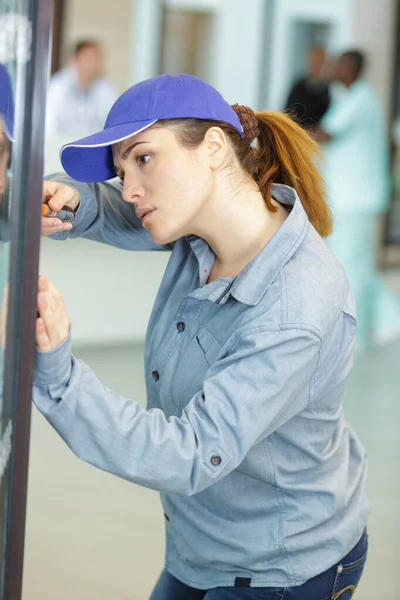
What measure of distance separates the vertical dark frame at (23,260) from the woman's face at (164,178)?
0.41 m

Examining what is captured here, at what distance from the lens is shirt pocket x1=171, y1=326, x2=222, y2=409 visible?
4.60ft

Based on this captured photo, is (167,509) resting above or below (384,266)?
above

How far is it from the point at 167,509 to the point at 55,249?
3228 mm

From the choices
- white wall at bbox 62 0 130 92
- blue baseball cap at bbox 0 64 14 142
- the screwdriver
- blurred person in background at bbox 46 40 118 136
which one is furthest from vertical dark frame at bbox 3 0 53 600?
white wall at bbox 62 0 130 92

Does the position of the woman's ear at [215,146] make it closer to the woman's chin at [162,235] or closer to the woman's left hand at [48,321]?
the woman's chin at [162,235]

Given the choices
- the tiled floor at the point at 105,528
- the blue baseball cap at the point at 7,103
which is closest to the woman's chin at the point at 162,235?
the blue baseball cap at the point at 7,103

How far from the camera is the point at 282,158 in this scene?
153 centimetres

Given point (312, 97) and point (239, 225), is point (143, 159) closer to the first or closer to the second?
point (239, 225)

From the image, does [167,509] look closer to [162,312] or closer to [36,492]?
[162,312]

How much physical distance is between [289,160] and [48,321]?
2.17 feet

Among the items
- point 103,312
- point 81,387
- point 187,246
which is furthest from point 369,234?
point 81,387

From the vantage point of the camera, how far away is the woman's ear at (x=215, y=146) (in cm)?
136

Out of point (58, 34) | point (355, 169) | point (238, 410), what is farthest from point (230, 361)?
point (58, 34)

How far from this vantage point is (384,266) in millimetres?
8656
